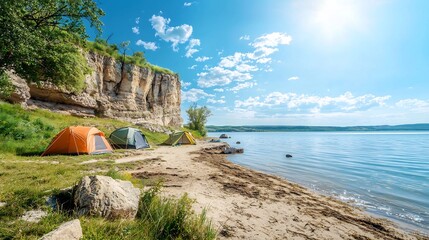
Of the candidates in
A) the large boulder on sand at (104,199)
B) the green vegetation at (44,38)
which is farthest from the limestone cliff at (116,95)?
the large boulder on sand at (104,199)

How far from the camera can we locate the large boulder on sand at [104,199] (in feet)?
15.1

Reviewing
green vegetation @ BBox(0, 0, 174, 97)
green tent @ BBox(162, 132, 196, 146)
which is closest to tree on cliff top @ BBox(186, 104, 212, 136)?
green tent @ BBox(162, 132, 196, 146)

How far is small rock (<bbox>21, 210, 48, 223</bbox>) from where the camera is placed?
4.27 meters

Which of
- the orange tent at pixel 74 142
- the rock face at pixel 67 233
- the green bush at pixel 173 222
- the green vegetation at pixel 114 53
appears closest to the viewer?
the rock face at pixel 67 233

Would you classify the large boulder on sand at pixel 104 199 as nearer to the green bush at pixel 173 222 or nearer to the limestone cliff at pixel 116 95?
the green bush at pixel 173 222

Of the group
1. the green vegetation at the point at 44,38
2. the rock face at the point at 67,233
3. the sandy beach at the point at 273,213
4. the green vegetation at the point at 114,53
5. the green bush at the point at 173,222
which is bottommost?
the sandy beach at the point at 273,213

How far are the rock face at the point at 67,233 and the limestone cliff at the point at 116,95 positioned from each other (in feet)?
90.2

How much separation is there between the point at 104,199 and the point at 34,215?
1.32 metres

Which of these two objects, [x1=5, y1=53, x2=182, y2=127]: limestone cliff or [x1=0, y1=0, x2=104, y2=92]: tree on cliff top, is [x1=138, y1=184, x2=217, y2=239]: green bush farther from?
[x1=5, y1=53, x2=182, y2=127]: limestone cliff

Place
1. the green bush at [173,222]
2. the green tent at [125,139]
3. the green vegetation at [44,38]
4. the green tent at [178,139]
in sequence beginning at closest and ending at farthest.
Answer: the green bush at [173,222]
the green vegetation at [44,38]
the green tent at [125,139]
the green tent at [178,139]

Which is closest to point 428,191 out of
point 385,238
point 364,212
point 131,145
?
point 364,212

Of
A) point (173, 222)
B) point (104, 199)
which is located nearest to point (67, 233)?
point (104, 199)

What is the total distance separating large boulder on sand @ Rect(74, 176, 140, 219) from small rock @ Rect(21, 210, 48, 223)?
602 millimetres

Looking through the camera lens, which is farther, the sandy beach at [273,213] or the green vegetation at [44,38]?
the green vegetation at [44,38]
